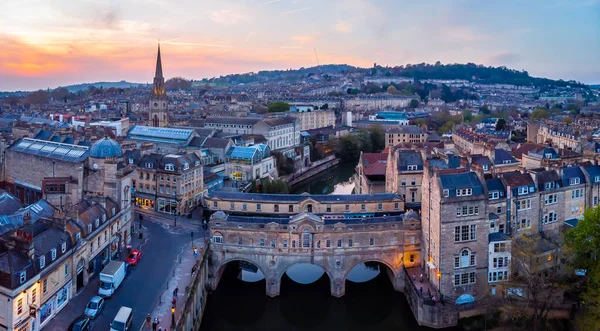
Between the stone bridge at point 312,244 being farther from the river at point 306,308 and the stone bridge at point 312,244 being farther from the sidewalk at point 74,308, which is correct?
the sidewalk at point 74,308

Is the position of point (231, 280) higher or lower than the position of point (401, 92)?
lower

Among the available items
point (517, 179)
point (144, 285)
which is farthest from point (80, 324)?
point (517, 179)

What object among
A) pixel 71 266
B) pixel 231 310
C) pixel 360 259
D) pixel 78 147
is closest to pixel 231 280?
pixel 231 310

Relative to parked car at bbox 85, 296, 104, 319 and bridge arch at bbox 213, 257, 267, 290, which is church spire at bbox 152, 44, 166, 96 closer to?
bridge arch at bbox 213, 257, 267, 290

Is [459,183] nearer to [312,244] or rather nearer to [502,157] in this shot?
[312,244]

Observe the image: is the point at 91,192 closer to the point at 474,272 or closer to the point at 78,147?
the point at 78,147
